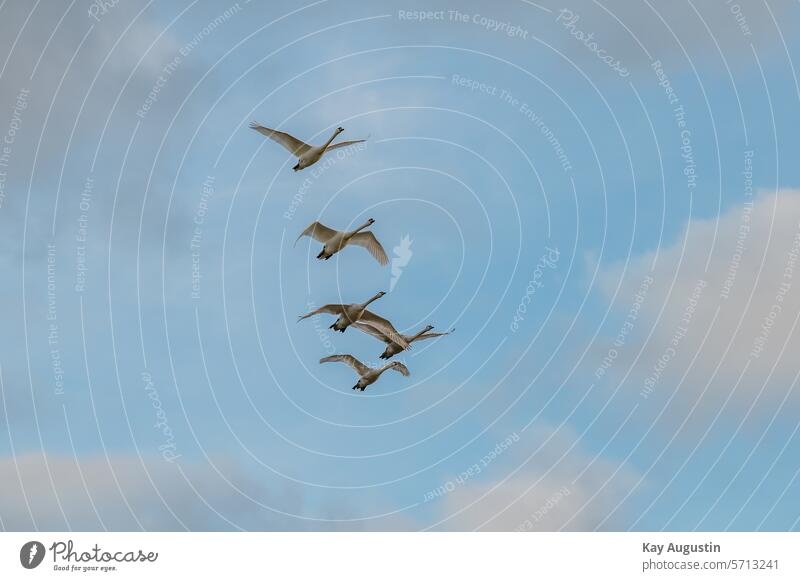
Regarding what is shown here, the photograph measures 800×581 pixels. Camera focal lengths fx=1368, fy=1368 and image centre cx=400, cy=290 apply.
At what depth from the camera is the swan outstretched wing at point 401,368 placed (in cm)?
6775

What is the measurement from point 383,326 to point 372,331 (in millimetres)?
822

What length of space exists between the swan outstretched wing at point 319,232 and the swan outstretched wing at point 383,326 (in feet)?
15.1

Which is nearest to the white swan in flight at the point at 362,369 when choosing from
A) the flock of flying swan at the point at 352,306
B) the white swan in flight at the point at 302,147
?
the flock of flying swan at the point at 352,306

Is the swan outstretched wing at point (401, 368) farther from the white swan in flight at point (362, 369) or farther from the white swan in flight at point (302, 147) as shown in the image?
the white swan in flight at point (302, 147)

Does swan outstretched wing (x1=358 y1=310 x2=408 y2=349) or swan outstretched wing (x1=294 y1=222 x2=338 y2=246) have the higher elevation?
swan outstretched wing (x1=294 y1=222 x2=338 y2=246)

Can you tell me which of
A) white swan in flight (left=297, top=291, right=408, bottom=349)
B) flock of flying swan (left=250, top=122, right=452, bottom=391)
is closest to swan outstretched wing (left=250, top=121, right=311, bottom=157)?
flock of flying swan (left=250, top=122, right=452, bottom=391)

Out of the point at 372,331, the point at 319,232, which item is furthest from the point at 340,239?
the point at 372,331

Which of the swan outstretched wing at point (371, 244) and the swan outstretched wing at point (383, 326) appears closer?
the swan outstretched wing at point (383, 326)

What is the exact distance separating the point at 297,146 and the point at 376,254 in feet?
22.9

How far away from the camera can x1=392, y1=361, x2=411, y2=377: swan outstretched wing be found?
222 feet

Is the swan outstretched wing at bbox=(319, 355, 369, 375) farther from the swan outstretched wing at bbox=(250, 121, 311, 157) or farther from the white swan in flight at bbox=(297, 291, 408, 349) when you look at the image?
the swan outstretched wing at bbox=(250, 121, 311, 157)

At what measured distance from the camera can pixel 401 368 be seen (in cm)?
6844
